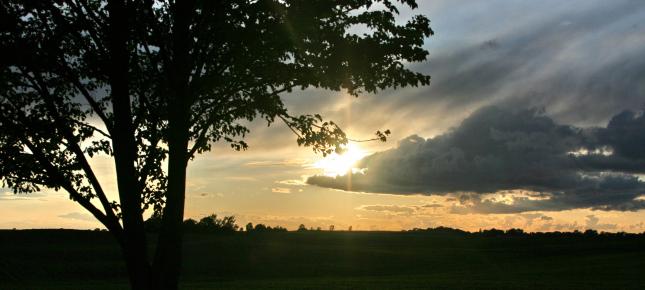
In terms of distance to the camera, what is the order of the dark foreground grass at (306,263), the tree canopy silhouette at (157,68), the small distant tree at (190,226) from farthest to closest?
the small distant tree at (190,226), the dark foreground grass at (306,263), the tree canopy silhouette at (157,68)

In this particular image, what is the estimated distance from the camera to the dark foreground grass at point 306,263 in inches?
2060

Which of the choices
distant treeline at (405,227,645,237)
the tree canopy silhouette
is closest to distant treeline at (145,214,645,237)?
distant treeline at (405,227,645,237)

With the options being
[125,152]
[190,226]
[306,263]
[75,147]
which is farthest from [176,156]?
[190,226]

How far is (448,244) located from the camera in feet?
382

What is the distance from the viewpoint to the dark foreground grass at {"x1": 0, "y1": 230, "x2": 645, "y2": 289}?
52312mm

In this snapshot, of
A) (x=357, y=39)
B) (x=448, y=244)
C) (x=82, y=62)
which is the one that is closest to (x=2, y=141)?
(x=82, y=62)

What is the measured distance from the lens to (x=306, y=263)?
77188mm

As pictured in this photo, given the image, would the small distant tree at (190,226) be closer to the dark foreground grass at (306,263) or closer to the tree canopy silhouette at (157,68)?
the dark foreground grass at (306,263)

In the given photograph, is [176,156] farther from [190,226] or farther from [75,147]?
[190,226]

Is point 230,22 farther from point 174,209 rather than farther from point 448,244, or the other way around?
point 448,244

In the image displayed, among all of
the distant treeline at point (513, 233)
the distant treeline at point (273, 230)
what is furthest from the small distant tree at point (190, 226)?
the distant treeline at point (513, 233)

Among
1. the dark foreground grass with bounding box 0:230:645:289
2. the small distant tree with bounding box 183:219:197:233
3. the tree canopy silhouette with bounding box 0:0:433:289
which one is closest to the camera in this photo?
the tree canopy silhouette with bounding box 0:0:433:289

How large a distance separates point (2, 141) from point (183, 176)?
17.2 feet

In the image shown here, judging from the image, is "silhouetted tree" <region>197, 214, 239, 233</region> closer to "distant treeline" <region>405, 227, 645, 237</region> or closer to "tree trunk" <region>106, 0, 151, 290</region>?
Result: "distant treeline" <region>405, 227, 645, 237</region>
